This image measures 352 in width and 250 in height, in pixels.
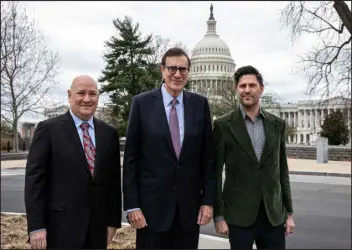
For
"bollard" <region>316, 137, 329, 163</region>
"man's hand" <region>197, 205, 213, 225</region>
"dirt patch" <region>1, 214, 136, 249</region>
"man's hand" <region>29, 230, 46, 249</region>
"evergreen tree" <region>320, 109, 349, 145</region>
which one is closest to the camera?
"man's hand" <region>29, 230, 46, 249</region>

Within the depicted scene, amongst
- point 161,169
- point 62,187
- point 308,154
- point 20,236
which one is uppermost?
point 161,169

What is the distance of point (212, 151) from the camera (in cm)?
341

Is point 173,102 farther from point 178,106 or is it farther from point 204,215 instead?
point 204,215

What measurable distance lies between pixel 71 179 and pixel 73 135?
349 mm

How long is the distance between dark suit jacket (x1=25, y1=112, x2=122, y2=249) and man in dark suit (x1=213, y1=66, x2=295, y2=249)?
102cm

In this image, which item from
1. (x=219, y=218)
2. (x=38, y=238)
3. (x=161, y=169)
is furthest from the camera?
(x=219, y=218)

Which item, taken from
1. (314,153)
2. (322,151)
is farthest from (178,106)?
(314,153)

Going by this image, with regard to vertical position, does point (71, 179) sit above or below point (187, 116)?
below

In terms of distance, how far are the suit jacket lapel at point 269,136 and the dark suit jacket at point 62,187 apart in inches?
Answer: 53.5

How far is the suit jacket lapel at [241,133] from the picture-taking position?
3436mm

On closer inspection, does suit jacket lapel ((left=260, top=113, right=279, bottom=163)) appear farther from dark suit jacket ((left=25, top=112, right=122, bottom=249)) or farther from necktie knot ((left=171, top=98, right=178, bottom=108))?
dark suit jacket ((left=25, top=112, right=122, bottom=249))

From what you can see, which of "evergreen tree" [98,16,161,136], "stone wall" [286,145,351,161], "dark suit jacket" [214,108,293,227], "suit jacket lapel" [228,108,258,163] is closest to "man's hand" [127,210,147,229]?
"dark suit jacket" [214,108,293,227]

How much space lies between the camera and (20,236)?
6.74m

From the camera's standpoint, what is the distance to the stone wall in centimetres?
2981
